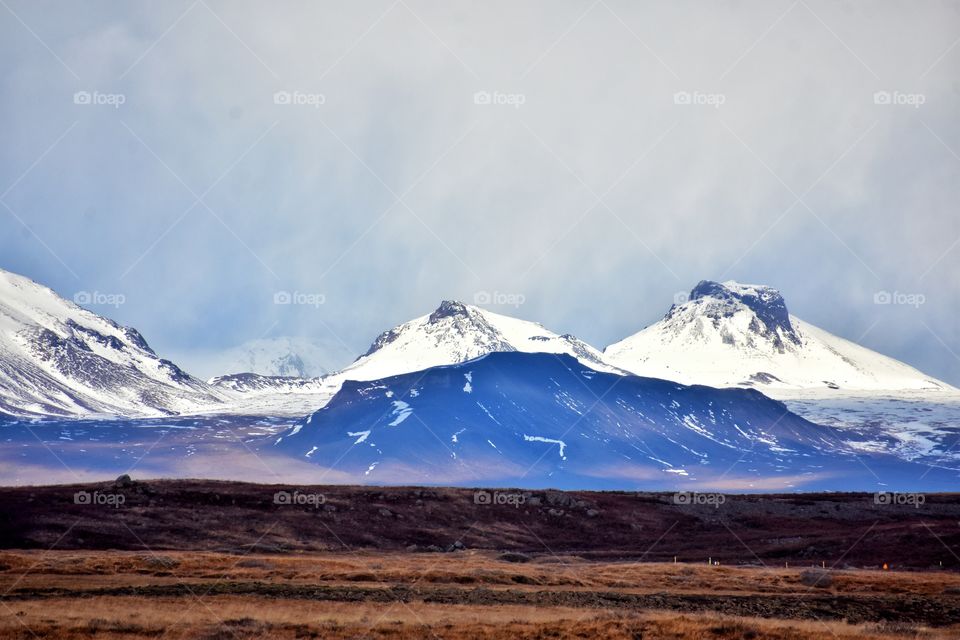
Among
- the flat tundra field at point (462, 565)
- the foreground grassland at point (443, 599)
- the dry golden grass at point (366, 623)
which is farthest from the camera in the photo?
the flat tundra field at point (462, 565)

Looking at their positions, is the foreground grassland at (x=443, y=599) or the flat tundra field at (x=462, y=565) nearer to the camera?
the foreground grassland at (x=443, y=599)

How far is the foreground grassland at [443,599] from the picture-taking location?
43.2m

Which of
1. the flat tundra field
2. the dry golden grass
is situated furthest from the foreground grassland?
the flat tundra field

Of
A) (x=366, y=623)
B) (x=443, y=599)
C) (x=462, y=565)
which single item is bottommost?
(x=366, y=623)

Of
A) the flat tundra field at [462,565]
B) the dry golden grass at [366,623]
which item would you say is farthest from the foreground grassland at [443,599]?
the flat tundra field at [462,565]

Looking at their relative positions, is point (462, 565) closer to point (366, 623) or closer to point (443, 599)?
point (443, 599)

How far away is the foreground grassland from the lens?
43188 millimetres

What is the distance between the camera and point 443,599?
2133 inches

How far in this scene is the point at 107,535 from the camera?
8581 centimetres

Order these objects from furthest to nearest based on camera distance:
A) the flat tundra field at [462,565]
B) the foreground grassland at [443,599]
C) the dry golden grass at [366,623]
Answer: the flat tundra field at [462,565], the foreground grassland at [443,599], the dry golden grass at [366,623]

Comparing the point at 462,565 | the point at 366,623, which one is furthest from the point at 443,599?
the point at 462,565

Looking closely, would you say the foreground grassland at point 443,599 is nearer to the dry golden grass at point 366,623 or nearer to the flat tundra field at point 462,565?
the dry golden grass at point 366,623

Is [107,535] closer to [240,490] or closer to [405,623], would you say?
[240,490]

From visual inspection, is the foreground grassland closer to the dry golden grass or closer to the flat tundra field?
the dry golden grass
